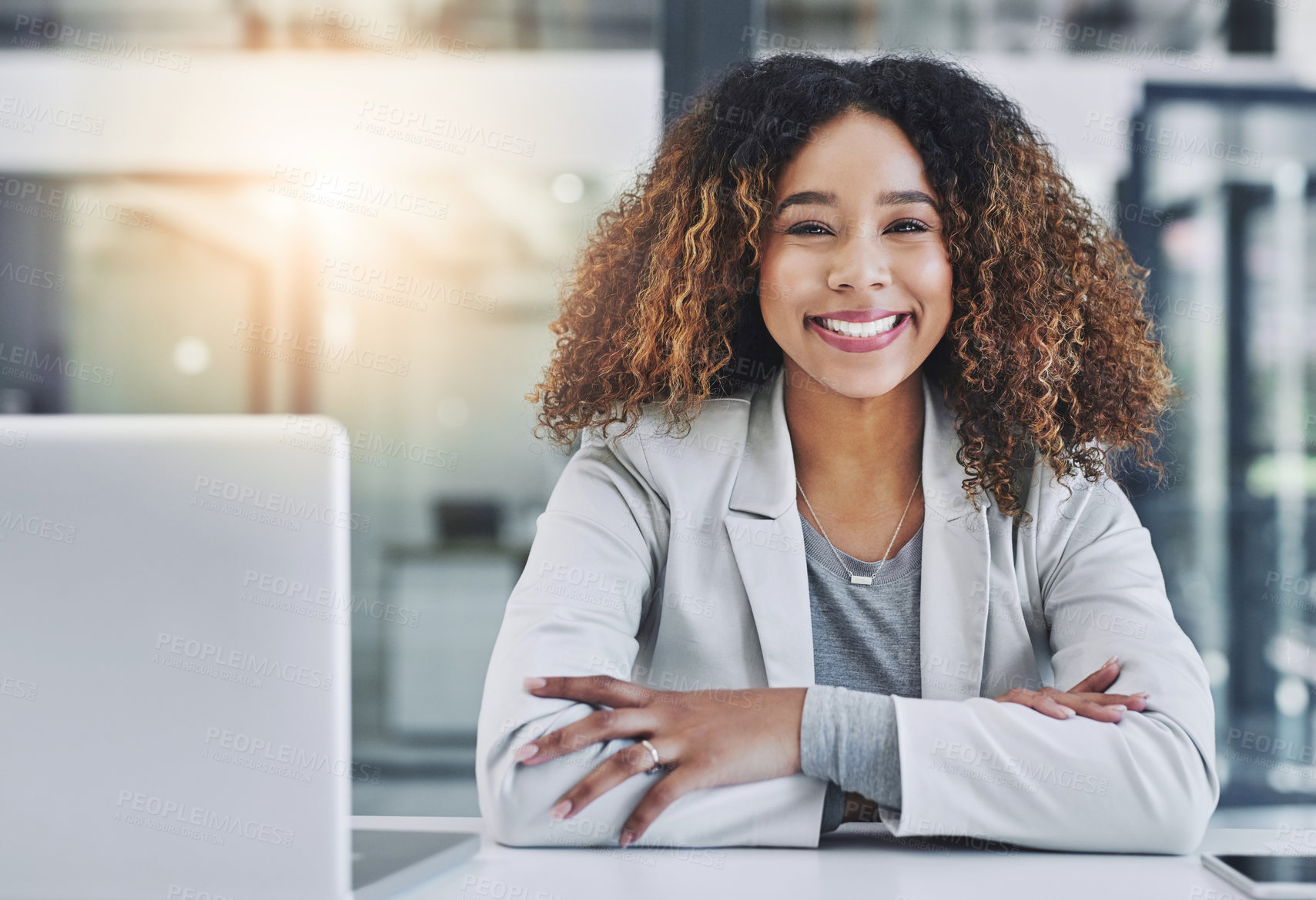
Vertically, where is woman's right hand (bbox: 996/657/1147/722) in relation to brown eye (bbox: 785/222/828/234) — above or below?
below

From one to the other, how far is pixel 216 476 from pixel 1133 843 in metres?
0.92

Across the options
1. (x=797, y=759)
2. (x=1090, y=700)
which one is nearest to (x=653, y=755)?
(x=797, y=759)

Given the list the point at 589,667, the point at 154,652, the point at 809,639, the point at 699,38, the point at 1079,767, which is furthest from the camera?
the point at 699,38

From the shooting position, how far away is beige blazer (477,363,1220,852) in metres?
1.01

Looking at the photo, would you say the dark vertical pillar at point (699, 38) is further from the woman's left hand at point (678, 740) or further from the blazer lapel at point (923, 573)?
the woman's left hand at point (678, 740)

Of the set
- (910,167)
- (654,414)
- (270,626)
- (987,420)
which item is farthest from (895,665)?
(270,626)

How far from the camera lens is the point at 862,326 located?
144cm

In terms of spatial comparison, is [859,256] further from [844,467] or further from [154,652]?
[154,652]

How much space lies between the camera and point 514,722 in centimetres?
111

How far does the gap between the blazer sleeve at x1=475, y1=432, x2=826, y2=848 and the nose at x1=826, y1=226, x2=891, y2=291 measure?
37 cm

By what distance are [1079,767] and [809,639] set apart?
407 millimetres

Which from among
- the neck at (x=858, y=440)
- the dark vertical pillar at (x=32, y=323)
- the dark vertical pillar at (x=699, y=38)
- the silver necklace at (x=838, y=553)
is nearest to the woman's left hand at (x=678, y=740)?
the silver necklace at (x=838, y=553)

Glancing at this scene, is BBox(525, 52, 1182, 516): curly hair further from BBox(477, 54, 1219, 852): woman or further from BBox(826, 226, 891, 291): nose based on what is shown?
BBox(826, 226, 891, 291): nose

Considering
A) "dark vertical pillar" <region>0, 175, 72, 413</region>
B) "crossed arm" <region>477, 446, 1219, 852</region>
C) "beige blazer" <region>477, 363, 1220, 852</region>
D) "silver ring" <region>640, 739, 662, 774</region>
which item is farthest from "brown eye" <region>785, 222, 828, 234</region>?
"dark vertical pillar" <region>0, 175, 72, 413</region>
